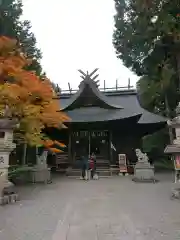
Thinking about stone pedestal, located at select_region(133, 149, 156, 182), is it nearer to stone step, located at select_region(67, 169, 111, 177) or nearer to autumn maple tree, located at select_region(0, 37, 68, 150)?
stone step, located at select_region(67, 169, 111, 177)

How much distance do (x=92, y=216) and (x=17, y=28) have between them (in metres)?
15.8

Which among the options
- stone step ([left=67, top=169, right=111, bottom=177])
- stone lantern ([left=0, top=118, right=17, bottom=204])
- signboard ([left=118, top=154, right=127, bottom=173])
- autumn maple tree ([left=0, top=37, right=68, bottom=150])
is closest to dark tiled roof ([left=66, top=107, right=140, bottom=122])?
signboard ([left=118, top=154, right=127, bottom=173])

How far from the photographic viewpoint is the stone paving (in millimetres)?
5355

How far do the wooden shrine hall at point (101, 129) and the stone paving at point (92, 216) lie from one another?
7674mm

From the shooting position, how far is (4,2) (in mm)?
17578

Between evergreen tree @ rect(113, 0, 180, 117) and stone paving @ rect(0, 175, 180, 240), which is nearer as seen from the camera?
stone paving @ rect(0, 175, 180, 240)

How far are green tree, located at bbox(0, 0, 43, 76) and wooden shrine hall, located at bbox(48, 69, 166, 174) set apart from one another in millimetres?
4518

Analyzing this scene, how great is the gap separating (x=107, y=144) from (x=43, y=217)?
12.2 meters

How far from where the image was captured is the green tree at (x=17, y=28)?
17328 millimetres

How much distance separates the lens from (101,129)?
18.7 m

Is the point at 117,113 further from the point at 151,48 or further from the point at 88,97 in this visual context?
the point at 151,48

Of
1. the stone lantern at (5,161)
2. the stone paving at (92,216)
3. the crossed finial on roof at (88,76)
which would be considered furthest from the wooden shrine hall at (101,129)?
the stone lantern at (5,161)

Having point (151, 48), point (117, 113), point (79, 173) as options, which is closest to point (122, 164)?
point (79, 173)

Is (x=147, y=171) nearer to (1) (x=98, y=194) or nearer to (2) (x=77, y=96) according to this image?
(1) (x=98, y=194)
